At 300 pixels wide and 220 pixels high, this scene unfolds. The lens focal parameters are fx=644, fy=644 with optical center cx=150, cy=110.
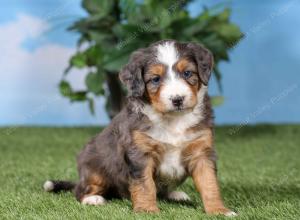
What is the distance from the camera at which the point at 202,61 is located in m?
4.52

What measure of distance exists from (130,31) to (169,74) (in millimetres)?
5011

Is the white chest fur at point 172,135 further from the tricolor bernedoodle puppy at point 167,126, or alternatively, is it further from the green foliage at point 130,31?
the green foliage at point 130,31

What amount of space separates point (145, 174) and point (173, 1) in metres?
5.86

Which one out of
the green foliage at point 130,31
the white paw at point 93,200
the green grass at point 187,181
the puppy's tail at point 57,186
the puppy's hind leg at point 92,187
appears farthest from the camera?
the green foliage at point 130,31

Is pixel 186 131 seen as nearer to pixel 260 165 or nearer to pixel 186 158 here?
pixel 186 158

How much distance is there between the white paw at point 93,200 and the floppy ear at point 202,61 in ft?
3.96

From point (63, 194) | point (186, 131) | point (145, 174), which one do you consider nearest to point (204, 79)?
point (186, 131)

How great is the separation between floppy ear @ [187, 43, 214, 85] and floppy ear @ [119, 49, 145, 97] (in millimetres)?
365

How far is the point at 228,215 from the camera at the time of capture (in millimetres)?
4211

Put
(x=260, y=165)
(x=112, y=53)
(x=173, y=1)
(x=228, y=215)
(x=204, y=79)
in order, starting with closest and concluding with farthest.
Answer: (x=228, y=215) < (x=204, y=79) < (x=260, y=165) < (x=112, y=53) < (x=173, y=1)

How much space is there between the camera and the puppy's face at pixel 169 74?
429 cm

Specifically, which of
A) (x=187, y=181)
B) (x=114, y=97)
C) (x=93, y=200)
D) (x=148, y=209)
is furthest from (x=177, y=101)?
(x=114, y=97)

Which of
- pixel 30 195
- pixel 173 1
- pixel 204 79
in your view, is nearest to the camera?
pixel 204 79

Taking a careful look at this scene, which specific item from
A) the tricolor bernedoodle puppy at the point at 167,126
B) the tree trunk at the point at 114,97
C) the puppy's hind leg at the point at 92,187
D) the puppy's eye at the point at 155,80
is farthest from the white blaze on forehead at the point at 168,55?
the tree trunk at the point at 114,97
